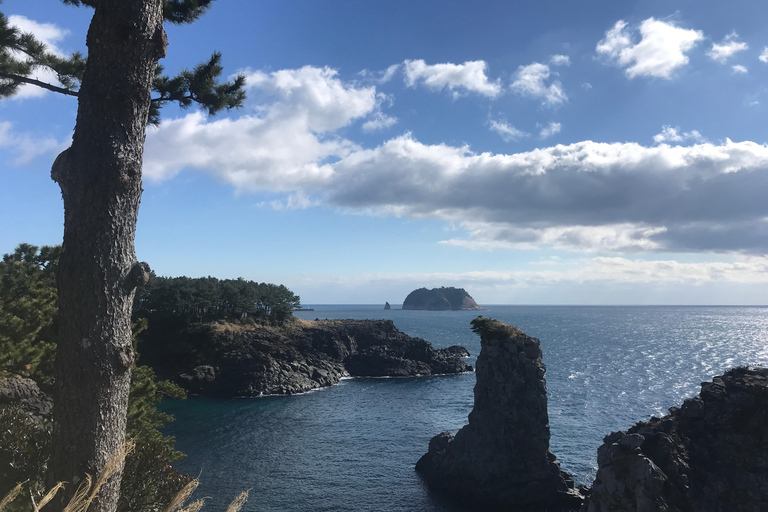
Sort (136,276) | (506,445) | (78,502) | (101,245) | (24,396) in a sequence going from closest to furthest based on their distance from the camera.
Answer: (78,502), (101,245), (136,276), (24,396), (506,445)

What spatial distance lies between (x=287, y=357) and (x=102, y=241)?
7478cm

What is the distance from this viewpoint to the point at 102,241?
6887 millimetres

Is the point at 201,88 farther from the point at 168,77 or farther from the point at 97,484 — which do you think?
the point at 97,484

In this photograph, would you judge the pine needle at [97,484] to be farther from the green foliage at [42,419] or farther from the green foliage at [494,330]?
the green foliage at [494,330]

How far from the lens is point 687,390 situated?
70.3m

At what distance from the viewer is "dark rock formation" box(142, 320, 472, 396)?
69.8m

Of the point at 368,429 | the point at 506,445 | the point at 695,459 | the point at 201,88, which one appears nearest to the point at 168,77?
the point at 201,88

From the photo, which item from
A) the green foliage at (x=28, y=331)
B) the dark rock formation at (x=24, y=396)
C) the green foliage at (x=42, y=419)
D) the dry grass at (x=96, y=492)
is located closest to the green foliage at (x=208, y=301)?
the green foliage at (x=42, y=419)

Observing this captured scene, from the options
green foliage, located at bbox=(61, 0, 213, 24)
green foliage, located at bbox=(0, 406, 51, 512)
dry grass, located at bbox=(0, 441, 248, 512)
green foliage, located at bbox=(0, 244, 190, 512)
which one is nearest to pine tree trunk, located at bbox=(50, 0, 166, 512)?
dry grass, located at bbox=(0, 441, 248, 512)

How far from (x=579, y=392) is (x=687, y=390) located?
691 inches

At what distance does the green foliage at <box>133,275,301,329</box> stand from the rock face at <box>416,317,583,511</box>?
58.6 metres

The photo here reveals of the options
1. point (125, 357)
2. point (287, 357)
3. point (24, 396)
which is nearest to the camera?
point (125, 357)

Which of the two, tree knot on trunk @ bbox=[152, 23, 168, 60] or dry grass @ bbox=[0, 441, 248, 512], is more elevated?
tree knot on trunk @ bbox=[152, 23, 168, 60]

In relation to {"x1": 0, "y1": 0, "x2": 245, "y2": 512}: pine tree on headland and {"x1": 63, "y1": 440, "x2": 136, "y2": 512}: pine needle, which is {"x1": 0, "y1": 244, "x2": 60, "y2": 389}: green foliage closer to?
{"x1": 0, "y1": 0, "x2": 245, "y2": 512}: pine tree on headland
